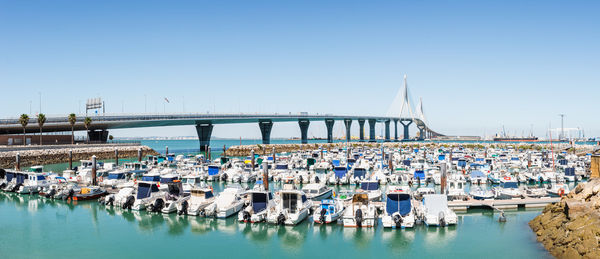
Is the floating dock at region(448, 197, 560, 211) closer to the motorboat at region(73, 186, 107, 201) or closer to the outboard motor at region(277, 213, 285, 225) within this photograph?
the outboard motor at region(277, 213, 285, 225)

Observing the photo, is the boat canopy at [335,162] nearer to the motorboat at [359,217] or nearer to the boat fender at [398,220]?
the motorboat at [359,217]

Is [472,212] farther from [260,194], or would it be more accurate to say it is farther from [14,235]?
[14,235]

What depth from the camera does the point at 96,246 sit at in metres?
22.0

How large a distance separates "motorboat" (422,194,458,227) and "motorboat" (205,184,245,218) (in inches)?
456

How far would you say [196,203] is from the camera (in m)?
27.4

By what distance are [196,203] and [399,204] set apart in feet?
41.6

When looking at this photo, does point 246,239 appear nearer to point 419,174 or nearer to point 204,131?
point 419,174

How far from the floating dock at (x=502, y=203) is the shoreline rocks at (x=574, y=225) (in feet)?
13.4

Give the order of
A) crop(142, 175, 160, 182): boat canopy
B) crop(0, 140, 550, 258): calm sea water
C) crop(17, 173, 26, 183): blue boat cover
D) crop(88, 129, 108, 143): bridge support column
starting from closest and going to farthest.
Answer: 1. crop(0, 140, 550, 258): calm sea water
2. crop(17, 173, 26, 183): blue boat cover
3. crop(142, 175, 160, 182): boat canopy
4. crop(88, 129, 108, 143): bridge support column

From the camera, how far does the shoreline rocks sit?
17.6 m

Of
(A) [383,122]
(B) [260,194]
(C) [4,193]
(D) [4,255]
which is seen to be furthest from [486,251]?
(A) [383,122]

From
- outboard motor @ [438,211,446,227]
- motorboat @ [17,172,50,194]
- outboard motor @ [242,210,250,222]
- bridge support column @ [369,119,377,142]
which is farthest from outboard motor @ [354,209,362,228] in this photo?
bridge support column @ [369,119,377,142]

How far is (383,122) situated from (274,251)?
501 ft

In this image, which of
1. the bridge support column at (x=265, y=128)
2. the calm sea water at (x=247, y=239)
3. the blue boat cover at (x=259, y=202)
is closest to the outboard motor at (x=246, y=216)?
the calm sea water at (x=247, y=239)
